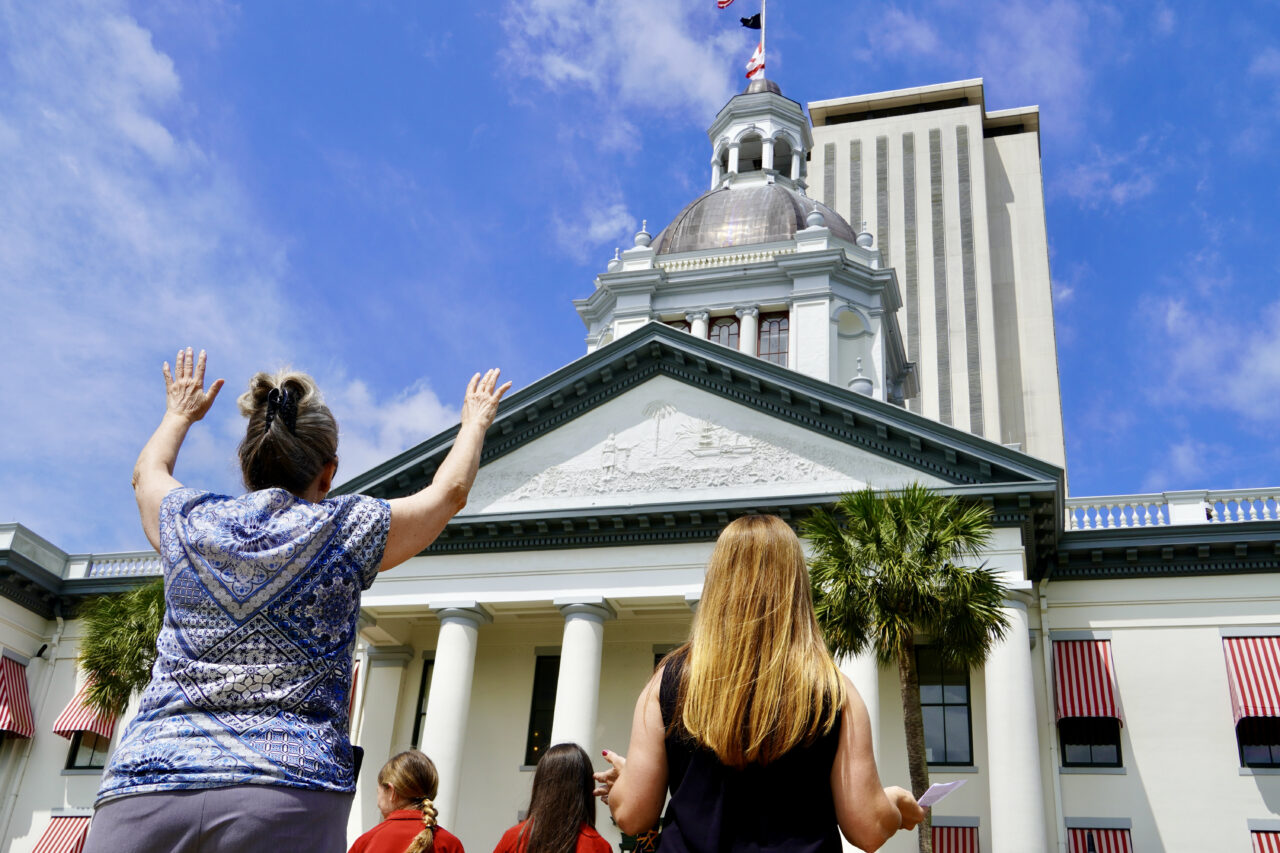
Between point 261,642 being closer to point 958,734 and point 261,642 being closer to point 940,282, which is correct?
point 958,734

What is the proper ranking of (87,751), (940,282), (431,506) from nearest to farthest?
(431,506), (87,751), (940,282)

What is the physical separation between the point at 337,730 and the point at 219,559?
0.55 m

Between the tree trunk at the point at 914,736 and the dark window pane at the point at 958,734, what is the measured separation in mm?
5643

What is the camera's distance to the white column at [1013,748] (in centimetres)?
1959

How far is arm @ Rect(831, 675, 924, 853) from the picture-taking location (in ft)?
10.4

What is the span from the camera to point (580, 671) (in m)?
22.9

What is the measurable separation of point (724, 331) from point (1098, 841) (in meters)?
19.5

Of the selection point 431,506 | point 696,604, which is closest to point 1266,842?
point 696,604

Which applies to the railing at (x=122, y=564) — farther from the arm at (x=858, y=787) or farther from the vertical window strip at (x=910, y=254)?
the vertical window strip at (x=910, y=254)

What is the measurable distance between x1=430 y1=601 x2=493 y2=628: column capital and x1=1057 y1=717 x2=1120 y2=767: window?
1167 centimetres

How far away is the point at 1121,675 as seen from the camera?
2312cm

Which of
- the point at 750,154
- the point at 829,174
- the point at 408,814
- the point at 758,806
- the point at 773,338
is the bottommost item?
the point at 758,806

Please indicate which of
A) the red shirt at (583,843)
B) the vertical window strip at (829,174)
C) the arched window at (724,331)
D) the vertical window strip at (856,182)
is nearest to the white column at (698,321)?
the arched window at (724,331)

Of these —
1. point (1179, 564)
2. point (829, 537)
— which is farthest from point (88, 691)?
point (1179, 564)
